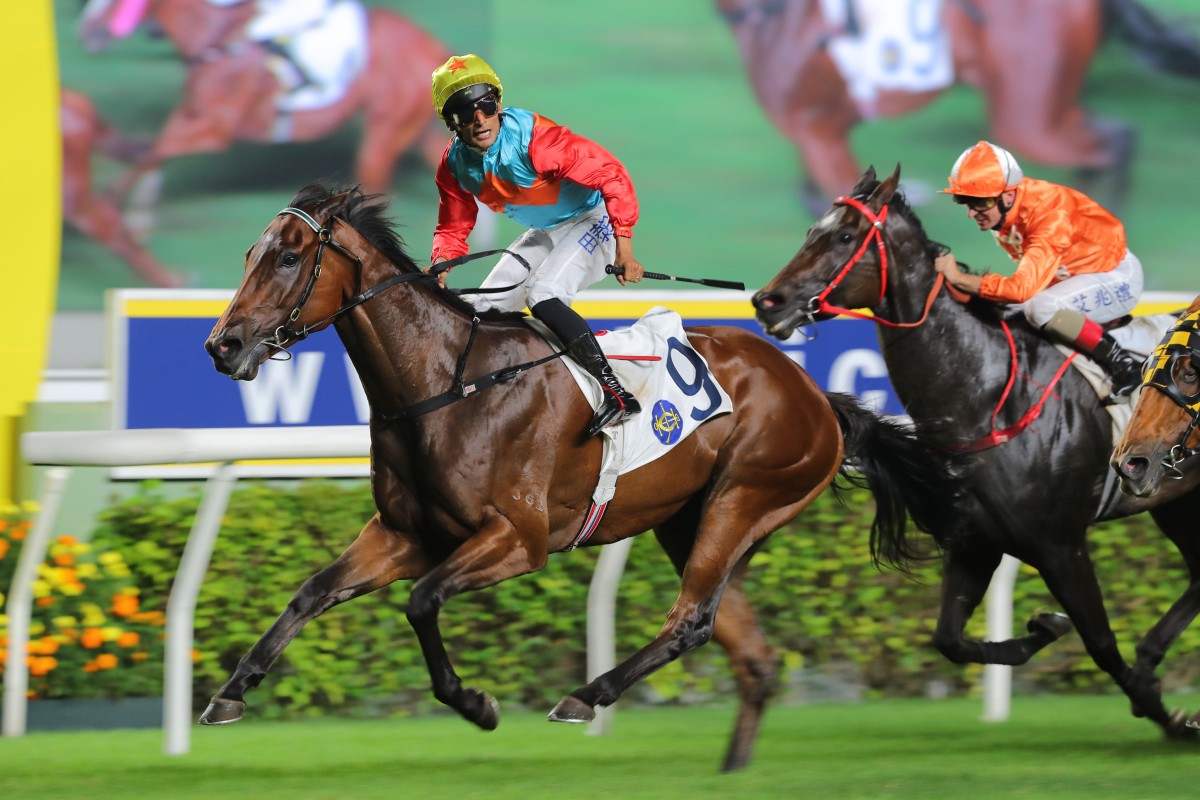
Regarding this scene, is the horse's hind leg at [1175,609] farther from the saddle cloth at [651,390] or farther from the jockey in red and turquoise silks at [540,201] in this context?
the jockey in red and turquoise silks at [540,201]

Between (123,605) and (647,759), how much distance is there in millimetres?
1587

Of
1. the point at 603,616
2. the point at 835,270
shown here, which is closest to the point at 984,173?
the point at 835,270

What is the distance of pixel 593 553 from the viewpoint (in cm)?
516

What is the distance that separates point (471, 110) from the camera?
383 cm

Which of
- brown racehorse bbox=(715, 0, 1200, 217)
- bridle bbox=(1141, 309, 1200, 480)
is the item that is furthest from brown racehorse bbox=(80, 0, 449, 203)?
bridle bbox=(1141, 309, 1200, 480)

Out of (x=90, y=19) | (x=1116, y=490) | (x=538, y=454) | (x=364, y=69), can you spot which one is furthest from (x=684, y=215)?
(x=538, y=454)

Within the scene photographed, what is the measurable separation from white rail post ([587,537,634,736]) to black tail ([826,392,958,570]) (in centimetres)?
71

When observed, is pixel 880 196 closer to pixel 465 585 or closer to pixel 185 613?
pixel 465 585

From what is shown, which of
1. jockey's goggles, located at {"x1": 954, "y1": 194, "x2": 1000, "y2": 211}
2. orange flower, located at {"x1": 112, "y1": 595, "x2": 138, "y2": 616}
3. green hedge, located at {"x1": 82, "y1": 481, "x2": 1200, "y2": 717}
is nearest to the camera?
jockey's goggles, located at {"x1": 954, "y1": 194, "x2": 1000, "y2": 211}

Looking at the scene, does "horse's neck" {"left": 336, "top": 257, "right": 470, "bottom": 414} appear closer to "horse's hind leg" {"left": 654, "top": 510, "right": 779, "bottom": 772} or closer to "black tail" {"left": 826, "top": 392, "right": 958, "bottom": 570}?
"horse's hind leg" {"left": 654, "top": 510, "right": 779, "bottom": 772}

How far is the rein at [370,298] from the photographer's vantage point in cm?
355

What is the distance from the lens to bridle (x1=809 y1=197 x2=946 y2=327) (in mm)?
4348

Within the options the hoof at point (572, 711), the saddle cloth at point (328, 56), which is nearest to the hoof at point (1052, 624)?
the hoof at point (572, 711)

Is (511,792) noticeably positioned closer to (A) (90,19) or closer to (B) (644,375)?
(B) (644,375)
